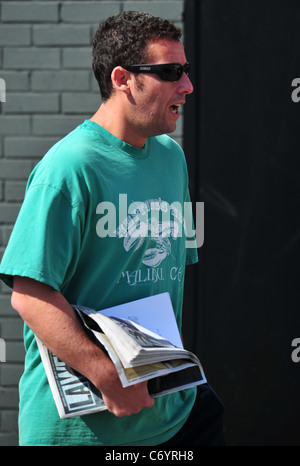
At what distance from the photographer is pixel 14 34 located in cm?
366

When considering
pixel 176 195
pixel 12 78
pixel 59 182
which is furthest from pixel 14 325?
pixel 59 182

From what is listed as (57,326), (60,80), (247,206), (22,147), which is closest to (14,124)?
(22,147)

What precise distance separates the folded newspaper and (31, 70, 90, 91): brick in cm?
203

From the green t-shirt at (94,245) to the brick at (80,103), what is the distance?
159cm

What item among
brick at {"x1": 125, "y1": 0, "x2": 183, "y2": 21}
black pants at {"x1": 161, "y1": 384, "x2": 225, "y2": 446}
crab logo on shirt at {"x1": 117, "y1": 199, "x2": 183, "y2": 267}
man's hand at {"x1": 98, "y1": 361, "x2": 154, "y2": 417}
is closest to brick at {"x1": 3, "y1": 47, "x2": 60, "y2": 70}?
brick at {"x1": 125, "y1": 0, "x2": 183, "y2": 21}

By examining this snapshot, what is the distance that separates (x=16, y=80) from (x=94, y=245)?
2063mm

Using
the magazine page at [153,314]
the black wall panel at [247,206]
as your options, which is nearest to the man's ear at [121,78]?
the magazine page at [153,314]

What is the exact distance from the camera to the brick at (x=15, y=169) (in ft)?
12.2

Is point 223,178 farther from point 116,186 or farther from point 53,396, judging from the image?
point 53,396

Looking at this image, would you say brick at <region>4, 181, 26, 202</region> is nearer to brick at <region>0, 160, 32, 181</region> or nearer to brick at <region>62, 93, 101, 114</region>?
brick at <region>0, 160, 32, 181</region>

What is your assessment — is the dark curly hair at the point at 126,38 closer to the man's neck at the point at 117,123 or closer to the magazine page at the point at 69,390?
the man's neck at the point at 117,123

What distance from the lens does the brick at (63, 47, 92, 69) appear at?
3.64 m

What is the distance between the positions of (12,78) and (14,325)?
1432 millimetres

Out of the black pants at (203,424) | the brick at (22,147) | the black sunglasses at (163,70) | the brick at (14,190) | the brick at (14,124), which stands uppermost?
the black sunglasses at (163,70)
